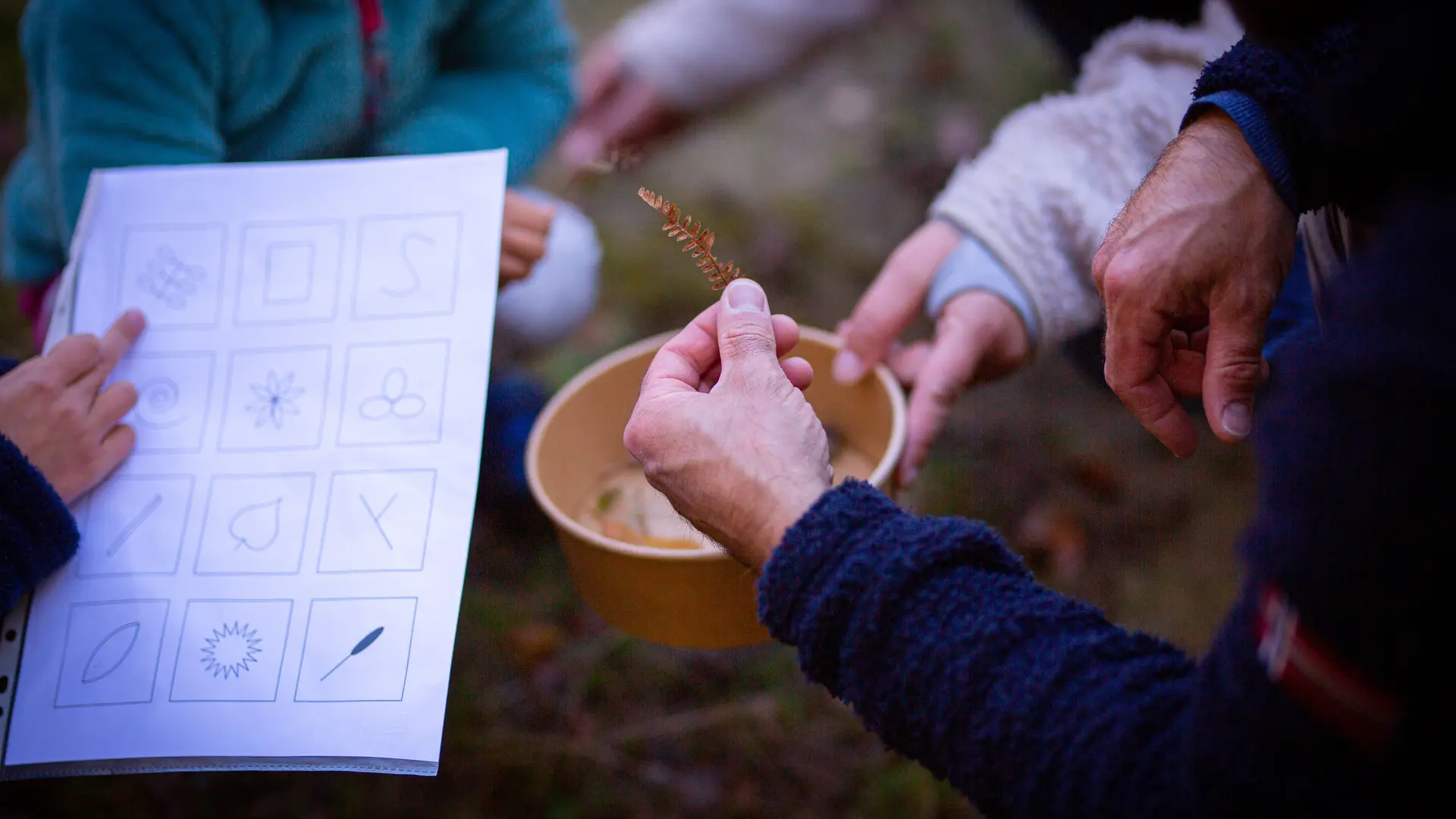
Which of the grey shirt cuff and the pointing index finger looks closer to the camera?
the pointing index finger

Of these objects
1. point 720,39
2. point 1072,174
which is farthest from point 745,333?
point 720,39

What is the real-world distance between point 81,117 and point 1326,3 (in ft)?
3.54

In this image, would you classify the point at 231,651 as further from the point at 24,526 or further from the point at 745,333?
the point at 745,333

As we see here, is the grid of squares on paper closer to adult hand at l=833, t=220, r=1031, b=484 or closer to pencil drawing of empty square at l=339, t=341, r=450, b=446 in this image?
pencil drawing of empty square at l=339, t=341, r=450, b=446

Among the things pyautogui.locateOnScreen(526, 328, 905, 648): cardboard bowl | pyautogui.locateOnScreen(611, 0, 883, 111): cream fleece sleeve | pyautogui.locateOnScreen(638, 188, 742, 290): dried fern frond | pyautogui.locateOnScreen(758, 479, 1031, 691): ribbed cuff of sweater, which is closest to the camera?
pyautogui.locateOnScreen(758, 479, 1031, 691): ribbed cuff of sweater

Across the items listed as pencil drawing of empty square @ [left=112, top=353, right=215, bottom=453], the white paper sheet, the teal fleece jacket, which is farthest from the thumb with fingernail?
the teal fleece jacket

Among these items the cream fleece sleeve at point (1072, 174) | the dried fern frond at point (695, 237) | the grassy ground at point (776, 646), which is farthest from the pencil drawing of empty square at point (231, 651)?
the cream fleece sleeve at point (1072, 174)

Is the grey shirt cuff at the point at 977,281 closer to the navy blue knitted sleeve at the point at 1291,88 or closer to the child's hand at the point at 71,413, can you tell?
the navy blue knitted sleeve at the point at 1291,88

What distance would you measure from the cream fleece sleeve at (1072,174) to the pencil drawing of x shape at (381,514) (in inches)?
26.5

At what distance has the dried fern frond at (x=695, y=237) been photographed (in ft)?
2.19

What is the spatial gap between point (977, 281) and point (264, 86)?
33.4 inches

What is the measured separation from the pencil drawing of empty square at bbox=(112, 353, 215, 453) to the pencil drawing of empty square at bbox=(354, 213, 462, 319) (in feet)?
0.50

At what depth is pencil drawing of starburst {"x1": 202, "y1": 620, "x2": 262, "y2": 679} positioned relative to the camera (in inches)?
28.0

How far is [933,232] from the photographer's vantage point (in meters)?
1.04
